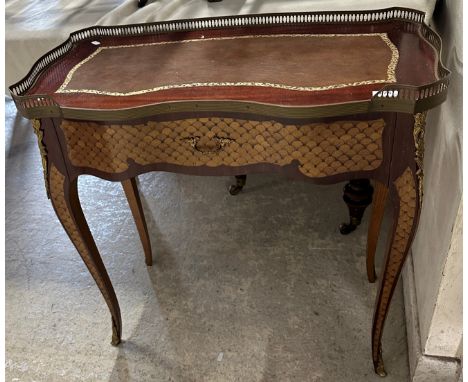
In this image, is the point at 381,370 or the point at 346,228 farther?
the point at 346,228

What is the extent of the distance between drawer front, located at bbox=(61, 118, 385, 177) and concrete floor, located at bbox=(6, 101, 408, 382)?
52cm

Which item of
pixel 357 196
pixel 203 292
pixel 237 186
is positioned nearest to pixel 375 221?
pixel 357 196

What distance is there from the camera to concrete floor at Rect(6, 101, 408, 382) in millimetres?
1130

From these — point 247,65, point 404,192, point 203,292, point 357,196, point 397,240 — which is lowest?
point 203,292

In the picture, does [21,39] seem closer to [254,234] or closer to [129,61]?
[129,61]

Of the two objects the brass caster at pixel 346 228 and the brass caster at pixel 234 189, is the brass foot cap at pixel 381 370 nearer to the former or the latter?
the brass caster at pixel 346 228

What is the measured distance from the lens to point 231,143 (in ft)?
2.57

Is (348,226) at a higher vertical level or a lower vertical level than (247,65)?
lower

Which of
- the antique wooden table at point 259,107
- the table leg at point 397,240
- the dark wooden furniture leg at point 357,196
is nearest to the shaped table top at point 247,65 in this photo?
the antique wooden table at point 259,107

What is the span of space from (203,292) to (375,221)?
0.47 meters

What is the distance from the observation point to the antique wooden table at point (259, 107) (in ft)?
2.39

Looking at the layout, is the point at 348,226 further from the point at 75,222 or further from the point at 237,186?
the point at 75,222

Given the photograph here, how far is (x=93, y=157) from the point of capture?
85 centimetres

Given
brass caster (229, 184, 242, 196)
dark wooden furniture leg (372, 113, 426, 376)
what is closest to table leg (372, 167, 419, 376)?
dark wooden furniture leg (372, 113, 426, 376)
